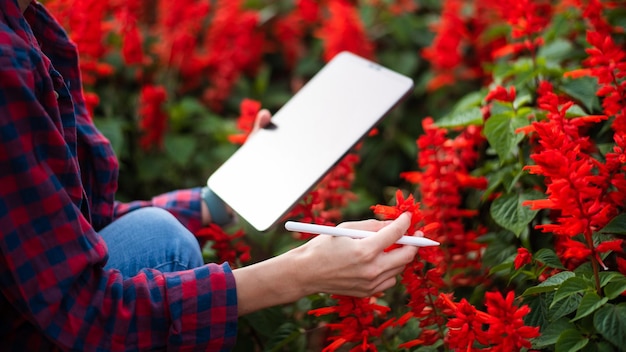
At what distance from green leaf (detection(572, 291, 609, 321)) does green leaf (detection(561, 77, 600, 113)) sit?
1.74 feet

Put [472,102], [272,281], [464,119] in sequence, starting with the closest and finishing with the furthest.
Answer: [272,281] < [464,119] < [472,102]

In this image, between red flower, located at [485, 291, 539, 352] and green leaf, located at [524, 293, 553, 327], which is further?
green leaf, located at [524, 293, 553, 327]

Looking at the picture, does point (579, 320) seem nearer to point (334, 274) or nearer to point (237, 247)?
point (334, 274)

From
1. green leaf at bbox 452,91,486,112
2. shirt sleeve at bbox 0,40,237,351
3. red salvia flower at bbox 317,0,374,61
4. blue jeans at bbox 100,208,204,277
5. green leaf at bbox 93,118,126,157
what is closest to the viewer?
shirt sleeve at bbox 0,40,237,351

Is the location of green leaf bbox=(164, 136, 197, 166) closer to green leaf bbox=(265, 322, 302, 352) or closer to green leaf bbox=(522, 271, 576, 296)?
green leaf bbox=(265, 322, 302, 352)

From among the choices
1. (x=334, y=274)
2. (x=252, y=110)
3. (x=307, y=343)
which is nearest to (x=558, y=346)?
(x=334, y=274)

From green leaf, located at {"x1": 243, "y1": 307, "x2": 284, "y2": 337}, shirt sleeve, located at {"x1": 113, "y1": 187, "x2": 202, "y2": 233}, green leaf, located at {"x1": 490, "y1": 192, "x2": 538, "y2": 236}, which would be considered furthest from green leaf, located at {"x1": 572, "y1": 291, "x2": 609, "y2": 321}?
shirt sleeve, located at {"x1": 113, "y1": 187, "x2": 202, "y2": 233}

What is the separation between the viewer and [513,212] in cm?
128

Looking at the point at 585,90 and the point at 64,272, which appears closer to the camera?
the point at 64,272

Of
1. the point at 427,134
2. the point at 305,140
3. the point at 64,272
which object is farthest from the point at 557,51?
the point at 64,272

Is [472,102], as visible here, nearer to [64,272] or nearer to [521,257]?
[521,257]

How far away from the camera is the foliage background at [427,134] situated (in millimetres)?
1109

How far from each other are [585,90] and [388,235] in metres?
0.71

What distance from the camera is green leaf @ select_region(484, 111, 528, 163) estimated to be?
129 centimetres
